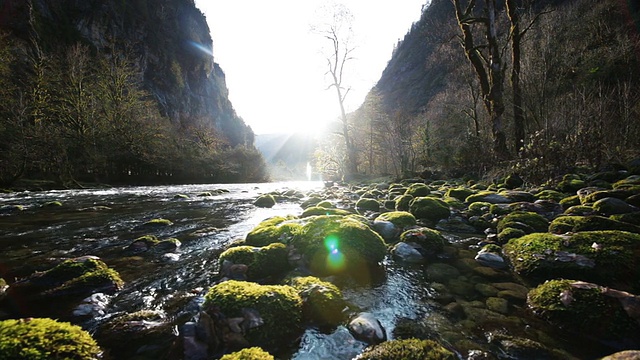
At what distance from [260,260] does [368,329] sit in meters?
2.35

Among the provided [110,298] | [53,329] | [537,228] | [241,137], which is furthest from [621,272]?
[241,137]

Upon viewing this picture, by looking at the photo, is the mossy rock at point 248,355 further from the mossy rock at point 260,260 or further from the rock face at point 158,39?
the rock face at point 158,39

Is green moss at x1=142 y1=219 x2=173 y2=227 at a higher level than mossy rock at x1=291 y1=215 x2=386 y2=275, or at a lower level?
lower

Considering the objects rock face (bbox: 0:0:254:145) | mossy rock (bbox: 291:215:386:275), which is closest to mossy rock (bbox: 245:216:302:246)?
mossy rock (bbox: 291:215:386:275)

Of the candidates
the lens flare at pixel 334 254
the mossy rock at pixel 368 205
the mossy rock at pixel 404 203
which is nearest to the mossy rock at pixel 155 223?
the lens flare at pixel 334 254

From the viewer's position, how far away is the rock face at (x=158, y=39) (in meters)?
46.6

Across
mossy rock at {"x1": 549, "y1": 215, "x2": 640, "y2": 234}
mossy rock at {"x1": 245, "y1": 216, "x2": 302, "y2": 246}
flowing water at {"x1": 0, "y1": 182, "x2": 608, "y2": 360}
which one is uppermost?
mossy rock at {"x1": 549, "y1": 215, "x2": 640, "y2": 234}

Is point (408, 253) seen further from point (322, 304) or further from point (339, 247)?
point (322, 304)

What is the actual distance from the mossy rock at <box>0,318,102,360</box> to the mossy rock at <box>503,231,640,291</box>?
17.7 feet

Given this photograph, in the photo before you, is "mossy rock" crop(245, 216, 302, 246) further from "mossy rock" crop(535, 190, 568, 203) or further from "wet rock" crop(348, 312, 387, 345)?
"mossy rock" crop(535, 190, 568, 203)

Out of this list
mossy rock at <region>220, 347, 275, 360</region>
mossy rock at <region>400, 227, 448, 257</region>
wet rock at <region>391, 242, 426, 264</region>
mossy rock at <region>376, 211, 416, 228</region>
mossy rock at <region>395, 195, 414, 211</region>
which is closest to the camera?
mossy rock at <region>220, 347, 275, 360</region>

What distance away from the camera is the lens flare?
4.49m

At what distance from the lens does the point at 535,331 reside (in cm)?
278

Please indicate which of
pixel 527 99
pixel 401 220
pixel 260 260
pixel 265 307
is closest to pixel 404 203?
pixel 401 220
